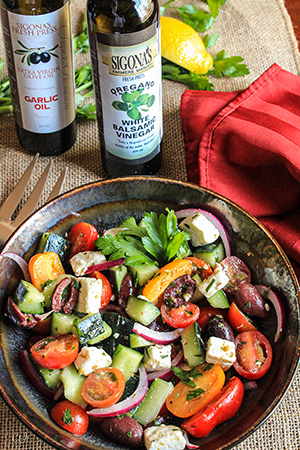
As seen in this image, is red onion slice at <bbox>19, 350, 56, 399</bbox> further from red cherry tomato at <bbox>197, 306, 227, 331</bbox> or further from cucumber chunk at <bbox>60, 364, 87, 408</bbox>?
red cherry tomato at <bbox>197, 306, 227, 331</bbox>

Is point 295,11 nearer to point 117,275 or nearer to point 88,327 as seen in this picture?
point 117,275

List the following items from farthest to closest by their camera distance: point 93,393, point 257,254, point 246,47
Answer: point 246,47 → point 257,254 → point 93,393

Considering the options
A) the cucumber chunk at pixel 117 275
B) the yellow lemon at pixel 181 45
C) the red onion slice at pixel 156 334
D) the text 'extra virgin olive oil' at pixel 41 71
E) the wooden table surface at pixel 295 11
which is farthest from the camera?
the wooden table surface at pixel 295 11

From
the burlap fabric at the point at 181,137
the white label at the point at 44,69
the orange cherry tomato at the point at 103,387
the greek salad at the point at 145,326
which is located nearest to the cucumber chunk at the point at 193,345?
the greek salad at the point at 145,326

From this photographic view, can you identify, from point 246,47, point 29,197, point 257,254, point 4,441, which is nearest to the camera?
point 4,441

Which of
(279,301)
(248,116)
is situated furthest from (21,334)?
(248,116)

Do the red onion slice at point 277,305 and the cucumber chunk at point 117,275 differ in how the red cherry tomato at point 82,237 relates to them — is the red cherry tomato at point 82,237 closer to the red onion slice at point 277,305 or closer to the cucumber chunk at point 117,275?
the cucumber chunk at point 117,275

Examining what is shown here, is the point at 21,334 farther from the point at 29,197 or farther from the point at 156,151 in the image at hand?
the point at 156,151

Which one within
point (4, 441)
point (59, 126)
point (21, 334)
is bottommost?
point (4, 441)
